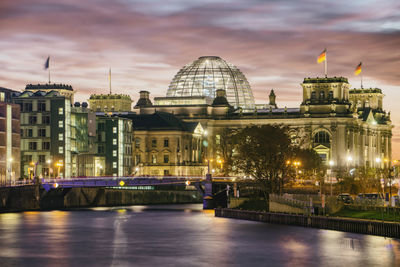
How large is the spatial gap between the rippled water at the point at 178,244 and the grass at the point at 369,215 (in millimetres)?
4975

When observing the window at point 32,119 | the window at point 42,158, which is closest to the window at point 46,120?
the window at point 32,119

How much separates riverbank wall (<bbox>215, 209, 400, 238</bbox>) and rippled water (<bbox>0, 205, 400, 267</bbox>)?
4.10 ft

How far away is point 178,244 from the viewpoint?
108 m

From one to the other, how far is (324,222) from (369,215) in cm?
543

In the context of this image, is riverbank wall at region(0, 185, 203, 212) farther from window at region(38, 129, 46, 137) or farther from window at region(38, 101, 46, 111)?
window at region(38, 101, 46, 111)

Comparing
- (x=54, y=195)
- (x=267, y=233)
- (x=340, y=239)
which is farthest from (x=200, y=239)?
(x=54, y=195)

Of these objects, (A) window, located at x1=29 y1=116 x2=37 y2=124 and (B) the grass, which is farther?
(A) window, located at x1=29 y1=116 x2=37 y2=124

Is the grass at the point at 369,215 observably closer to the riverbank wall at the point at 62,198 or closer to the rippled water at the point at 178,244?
the rippled water at the point at 178,244

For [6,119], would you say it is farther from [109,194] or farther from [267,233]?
[267,233]

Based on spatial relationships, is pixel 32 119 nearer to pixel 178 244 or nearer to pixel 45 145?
pixel 45 145

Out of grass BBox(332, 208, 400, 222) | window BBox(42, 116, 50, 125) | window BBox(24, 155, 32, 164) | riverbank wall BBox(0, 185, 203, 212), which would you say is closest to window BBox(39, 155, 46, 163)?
window BBox(24, 155, 32, 164)

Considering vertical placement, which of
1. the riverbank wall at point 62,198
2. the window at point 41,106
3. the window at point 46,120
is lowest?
the riverbank wall at point 62,198

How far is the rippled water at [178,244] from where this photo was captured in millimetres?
91625

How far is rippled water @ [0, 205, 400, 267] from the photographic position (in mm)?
91625
